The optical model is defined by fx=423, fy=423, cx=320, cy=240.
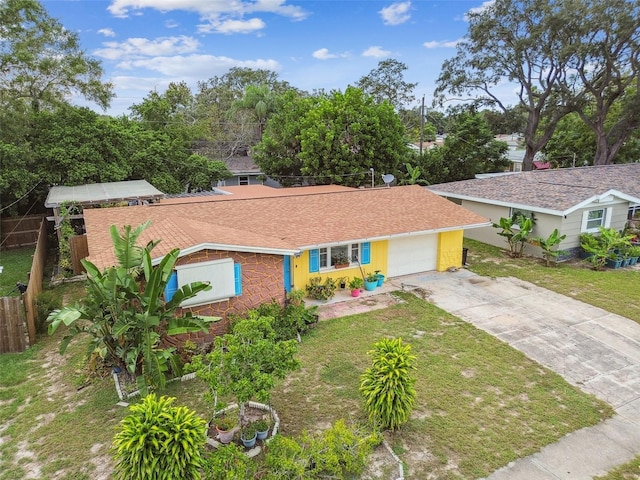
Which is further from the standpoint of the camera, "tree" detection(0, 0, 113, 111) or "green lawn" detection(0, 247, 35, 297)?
"tree" detection(0, 0, 113, 111)

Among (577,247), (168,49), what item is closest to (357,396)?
(577,247)

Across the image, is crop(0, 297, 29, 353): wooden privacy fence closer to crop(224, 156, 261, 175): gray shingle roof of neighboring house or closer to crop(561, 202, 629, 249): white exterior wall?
crop(561, 202, 629, 249): white exterior wall

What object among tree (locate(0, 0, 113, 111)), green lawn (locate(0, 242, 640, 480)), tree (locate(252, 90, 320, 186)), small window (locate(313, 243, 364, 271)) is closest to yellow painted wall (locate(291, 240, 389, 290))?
small window (locate(313, 243, 364, 271))

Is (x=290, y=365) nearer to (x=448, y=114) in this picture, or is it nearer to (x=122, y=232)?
(x=122, y=232)

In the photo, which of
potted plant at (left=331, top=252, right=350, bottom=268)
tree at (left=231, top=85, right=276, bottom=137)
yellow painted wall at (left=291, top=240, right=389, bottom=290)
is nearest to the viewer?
yellow painted wall at (left=291, top=240, right=389, bottom=290)

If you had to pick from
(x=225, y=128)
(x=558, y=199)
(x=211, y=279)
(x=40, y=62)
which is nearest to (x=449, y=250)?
(x=558, y=199)

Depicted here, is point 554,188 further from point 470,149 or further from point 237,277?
point 237,277

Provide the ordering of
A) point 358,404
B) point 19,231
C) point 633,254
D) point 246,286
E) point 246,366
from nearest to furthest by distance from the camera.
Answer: point 246,366 → point 358,404 → point 246,286 → point 633,254 → point 19,231
